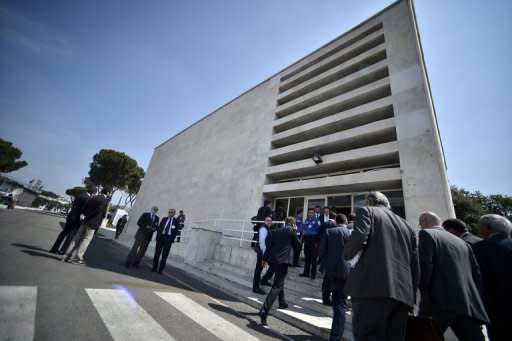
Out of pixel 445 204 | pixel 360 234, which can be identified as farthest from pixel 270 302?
pixel 445 204

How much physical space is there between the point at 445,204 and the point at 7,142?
210 ft

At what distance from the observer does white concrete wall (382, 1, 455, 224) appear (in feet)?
23.1

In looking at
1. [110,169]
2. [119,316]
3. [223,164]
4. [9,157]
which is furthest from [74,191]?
[119,316]

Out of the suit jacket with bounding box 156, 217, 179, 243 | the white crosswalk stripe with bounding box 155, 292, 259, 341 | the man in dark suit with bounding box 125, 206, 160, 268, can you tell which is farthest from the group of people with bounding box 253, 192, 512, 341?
the man in dark suit with bounding box 125, 206, 160, 268

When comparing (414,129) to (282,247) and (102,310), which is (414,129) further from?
Answer: (102,310)

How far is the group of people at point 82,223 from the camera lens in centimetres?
528

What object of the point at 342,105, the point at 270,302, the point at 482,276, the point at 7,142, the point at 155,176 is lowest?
the point at 270,302

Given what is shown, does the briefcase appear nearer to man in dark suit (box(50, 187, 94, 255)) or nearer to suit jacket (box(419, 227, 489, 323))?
suit jacket (box(419, 227, 489, 323))

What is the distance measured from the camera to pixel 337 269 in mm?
3447

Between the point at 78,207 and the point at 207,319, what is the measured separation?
5.25 metres

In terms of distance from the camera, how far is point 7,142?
40438mm

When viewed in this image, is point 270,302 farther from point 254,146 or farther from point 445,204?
point 254,146

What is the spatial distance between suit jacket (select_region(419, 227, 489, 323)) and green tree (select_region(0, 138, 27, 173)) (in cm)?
5827

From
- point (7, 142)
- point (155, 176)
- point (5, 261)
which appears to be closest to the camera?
point (5, 261)
